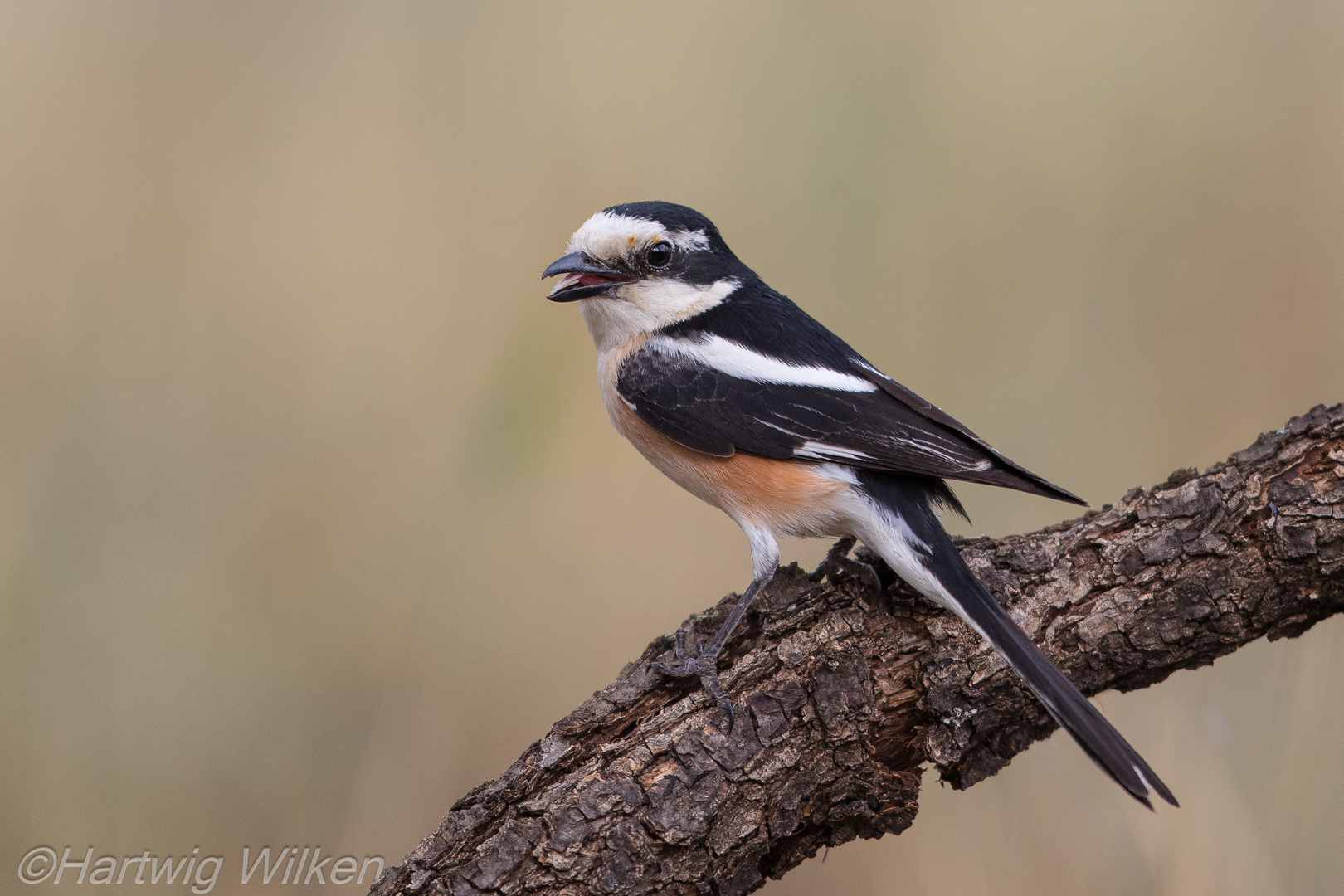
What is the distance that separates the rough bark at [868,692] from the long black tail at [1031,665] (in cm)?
21

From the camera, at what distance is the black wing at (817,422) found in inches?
122

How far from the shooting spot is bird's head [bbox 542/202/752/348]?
3.54m

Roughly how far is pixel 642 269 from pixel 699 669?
1.43 meters

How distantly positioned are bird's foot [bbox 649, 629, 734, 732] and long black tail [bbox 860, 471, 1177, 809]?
2.15 ft

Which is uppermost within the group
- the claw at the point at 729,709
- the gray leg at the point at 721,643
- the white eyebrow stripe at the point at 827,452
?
the white eyebrow stripe at the point at 827,452

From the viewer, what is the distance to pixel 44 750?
3.62 meters

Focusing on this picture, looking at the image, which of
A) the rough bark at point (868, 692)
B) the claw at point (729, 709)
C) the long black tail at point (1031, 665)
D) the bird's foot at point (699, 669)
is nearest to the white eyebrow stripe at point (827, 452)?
the long black tail at point (1031, 665)

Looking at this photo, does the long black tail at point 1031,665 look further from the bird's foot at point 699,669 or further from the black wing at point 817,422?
the bird's foot at point 699,669

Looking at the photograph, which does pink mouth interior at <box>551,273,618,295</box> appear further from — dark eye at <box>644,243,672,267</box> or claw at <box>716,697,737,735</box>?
claw at <box>716,697,737,735</box>

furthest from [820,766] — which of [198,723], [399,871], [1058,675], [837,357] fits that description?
[198,723]

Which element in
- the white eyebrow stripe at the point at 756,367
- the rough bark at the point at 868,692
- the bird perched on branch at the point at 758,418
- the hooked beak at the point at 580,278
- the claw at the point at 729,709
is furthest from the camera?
the hooked beak at the point at 580,278

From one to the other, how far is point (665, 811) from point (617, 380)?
1.47 meters

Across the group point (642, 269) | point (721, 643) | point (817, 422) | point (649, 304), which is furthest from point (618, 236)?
point (721, 643)

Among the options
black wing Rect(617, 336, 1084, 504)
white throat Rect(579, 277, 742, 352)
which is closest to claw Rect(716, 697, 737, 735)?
black wing Rect(617, 336, 1084, 504)
